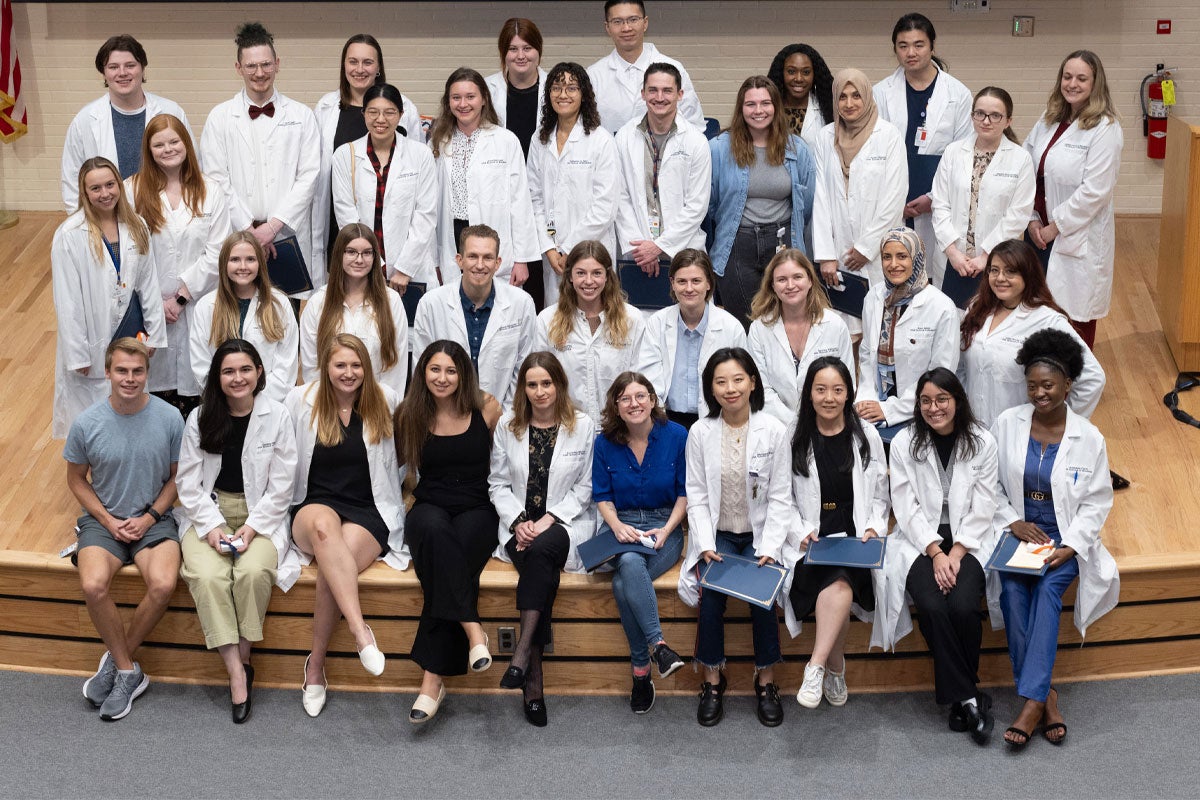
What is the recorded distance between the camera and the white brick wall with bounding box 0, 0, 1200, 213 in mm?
7254

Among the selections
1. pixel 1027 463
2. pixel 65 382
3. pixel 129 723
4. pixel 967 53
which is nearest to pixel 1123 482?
pixel 1027 463

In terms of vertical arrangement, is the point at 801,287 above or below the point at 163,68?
below

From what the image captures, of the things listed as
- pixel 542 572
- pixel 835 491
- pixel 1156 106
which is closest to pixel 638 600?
pixel 542 572

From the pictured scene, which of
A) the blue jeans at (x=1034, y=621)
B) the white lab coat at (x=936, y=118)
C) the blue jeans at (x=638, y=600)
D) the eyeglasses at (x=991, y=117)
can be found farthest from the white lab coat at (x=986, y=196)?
the blue jeans at (x=638, y=600)

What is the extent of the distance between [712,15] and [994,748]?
4536 millimetres

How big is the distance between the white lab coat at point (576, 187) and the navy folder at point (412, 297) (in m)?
0.54

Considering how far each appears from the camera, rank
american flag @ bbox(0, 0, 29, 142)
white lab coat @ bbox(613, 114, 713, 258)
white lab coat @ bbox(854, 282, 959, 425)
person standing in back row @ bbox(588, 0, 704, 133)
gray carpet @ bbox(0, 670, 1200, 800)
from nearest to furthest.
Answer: gray carpet @ bbox(0, 670, 1200, 800) < white lab coat @ bbox(854, 282, 959, 425) < white lab coat @ bbox(613, 114, 713, 258) < person standing in back row @ bbox(588, 0, 704, 133) < american flag @ bbox(0, 0, 29, 142)

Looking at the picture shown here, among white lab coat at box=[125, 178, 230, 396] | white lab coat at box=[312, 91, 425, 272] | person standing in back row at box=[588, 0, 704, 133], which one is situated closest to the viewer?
white lab coat at box=[125, 178, 230, 396]

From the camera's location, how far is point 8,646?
15.4 ft

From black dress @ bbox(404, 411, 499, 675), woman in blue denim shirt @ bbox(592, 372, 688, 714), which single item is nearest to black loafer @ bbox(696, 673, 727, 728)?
woman in blue denim shirt @ bbox(592, 372, 688, 714)

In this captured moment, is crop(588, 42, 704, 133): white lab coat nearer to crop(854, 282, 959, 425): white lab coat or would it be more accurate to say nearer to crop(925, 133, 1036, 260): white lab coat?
crop(925, 133, 1036, 260): white lab coat

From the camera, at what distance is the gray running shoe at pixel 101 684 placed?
14.6 ft

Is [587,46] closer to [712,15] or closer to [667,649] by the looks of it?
[712,15]

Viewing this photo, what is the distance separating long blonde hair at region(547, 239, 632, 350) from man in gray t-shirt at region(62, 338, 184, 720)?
1397mm
